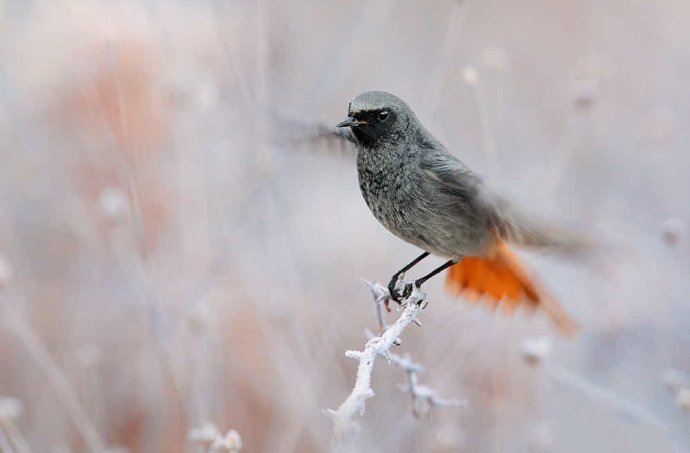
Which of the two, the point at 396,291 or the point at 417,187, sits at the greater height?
the point at 417,187

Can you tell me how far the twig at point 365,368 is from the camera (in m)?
1.50

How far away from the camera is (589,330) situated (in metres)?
4.94

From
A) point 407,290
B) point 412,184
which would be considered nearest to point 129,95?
point 407,290

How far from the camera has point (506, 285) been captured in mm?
3131

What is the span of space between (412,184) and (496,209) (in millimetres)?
290

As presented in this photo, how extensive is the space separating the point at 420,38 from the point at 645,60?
165 centimetres

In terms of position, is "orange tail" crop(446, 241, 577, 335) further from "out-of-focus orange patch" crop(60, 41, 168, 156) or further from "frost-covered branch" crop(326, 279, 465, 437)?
"out-of-focus orange patch" crop(60, 41, 168, 156)

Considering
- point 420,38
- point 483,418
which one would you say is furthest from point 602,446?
point 420,38

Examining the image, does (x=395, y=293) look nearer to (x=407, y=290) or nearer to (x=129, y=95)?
(x=407, y=290)

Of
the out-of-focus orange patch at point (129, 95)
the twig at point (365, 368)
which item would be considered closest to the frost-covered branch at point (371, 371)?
the twig at point (365, 368)

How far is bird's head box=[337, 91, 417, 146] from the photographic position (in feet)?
9.28

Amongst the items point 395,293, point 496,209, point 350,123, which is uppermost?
point 350,123

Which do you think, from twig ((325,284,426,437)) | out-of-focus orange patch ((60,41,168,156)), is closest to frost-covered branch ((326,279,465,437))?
twig ((325,284,426,437))

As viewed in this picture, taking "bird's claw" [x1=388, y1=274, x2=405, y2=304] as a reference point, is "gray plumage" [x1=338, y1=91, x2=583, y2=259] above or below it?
above
